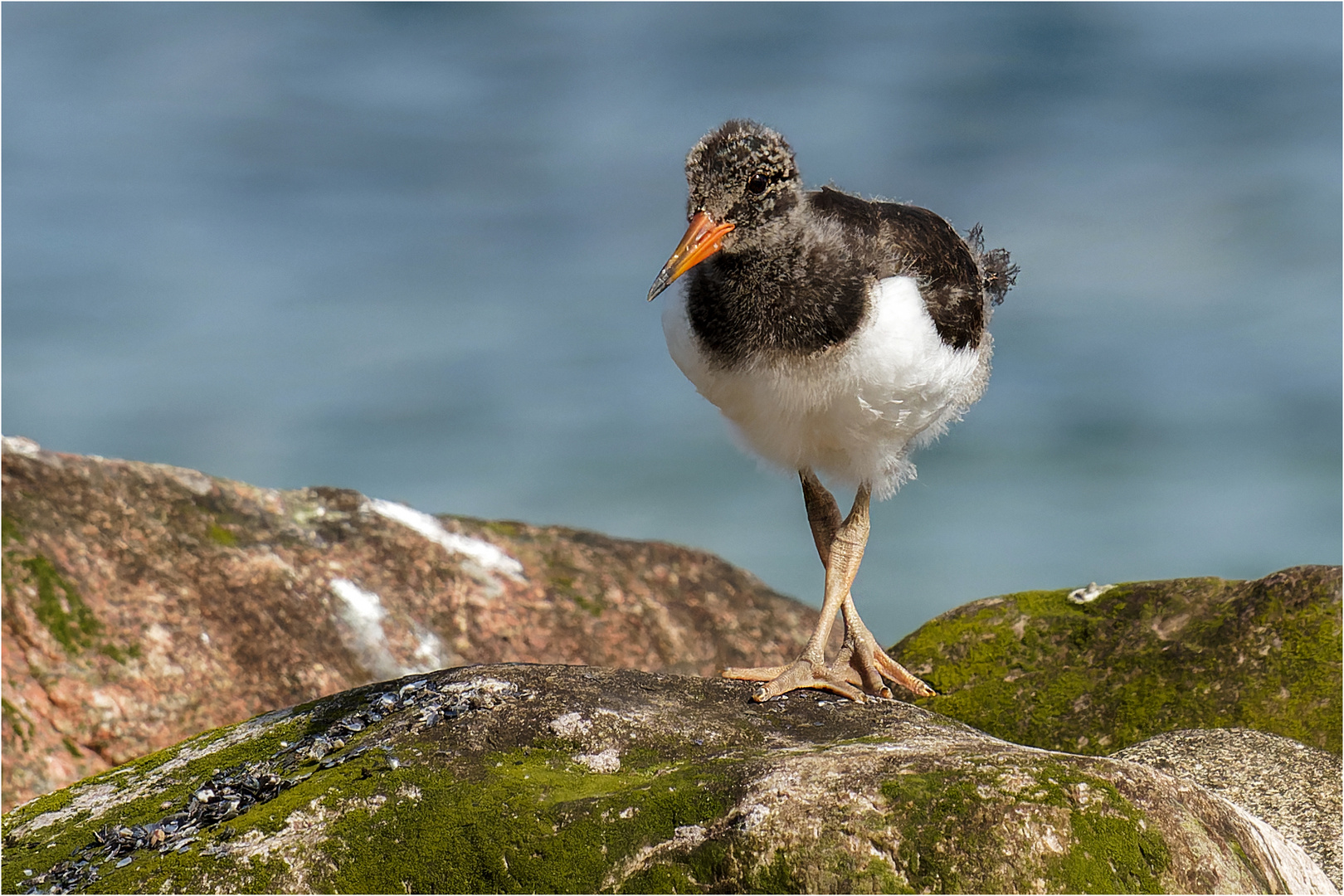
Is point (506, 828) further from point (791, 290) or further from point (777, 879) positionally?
point (791, 290)

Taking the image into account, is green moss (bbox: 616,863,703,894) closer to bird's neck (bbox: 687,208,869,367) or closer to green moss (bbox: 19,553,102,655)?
bird's neck (bbox: 687,208,869,367)

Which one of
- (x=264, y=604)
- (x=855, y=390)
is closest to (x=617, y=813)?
(x=855, y=390)

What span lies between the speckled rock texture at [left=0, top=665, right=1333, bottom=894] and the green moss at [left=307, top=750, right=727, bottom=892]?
0.03 feet

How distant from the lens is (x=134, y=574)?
12391 millimetres

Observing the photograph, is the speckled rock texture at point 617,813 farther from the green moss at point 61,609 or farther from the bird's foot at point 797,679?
the green moss at point 61,609

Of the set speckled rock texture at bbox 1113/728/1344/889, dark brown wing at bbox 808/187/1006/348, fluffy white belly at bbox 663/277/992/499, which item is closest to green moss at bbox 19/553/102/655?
fluffy white belly at bbox 663/277/992/499

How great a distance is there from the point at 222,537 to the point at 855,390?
355 inches

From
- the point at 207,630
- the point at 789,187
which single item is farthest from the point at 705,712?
the point at 207,630

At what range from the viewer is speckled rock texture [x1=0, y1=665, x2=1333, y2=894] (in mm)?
4664

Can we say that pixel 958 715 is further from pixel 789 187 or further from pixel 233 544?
pixel 233 544

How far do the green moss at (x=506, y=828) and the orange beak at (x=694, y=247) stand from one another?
2.96 meters

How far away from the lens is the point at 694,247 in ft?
23.2

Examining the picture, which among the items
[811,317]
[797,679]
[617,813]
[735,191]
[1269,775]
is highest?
[735,191]

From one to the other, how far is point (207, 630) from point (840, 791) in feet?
31.2
